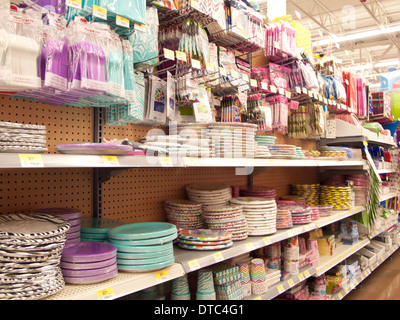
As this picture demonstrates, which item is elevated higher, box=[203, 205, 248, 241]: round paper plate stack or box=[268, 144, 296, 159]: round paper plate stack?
box=[268, 144, 296, 159]: round paper plate stack

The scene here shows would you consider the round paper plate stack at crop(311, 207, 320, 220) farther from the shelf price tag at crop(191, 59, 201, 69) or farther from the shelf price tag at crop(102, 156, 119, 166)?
the shelf price tag at crop(102, 156, 119, 166)

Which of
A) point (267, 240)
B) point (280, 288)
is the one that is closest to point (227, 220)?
point (267, 240)

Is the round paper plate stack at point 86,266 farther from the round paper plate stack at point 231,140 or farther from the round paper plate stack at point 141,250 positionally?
the round paper plate stack at point 231,140

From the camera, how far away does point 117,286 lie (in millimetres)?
1244

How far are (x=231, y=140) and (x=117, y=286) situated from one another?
40.5 inches

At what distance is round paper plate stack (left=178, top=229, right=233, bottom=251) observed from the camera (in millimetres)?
1754

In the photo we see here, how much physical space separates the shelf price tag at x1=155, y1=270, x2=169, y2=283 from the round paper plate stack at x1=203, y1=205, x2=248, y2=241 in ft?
2.00

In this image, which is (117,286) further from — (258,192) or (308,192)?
(308,192)

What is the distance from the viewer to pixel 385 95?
5078 mm

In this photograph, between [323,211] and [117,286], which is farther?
[323,211]

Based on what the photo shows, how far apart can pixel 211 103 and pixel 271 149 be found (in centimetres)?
54

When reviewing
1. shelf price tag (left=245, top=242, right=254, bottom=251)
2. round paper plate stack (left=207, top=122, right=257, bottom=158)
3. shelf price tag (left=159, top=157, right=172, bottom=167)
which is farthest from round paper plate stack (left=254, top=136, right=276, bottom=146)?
shelf price tag (left=159, top=157, right=172, bottom=167)
